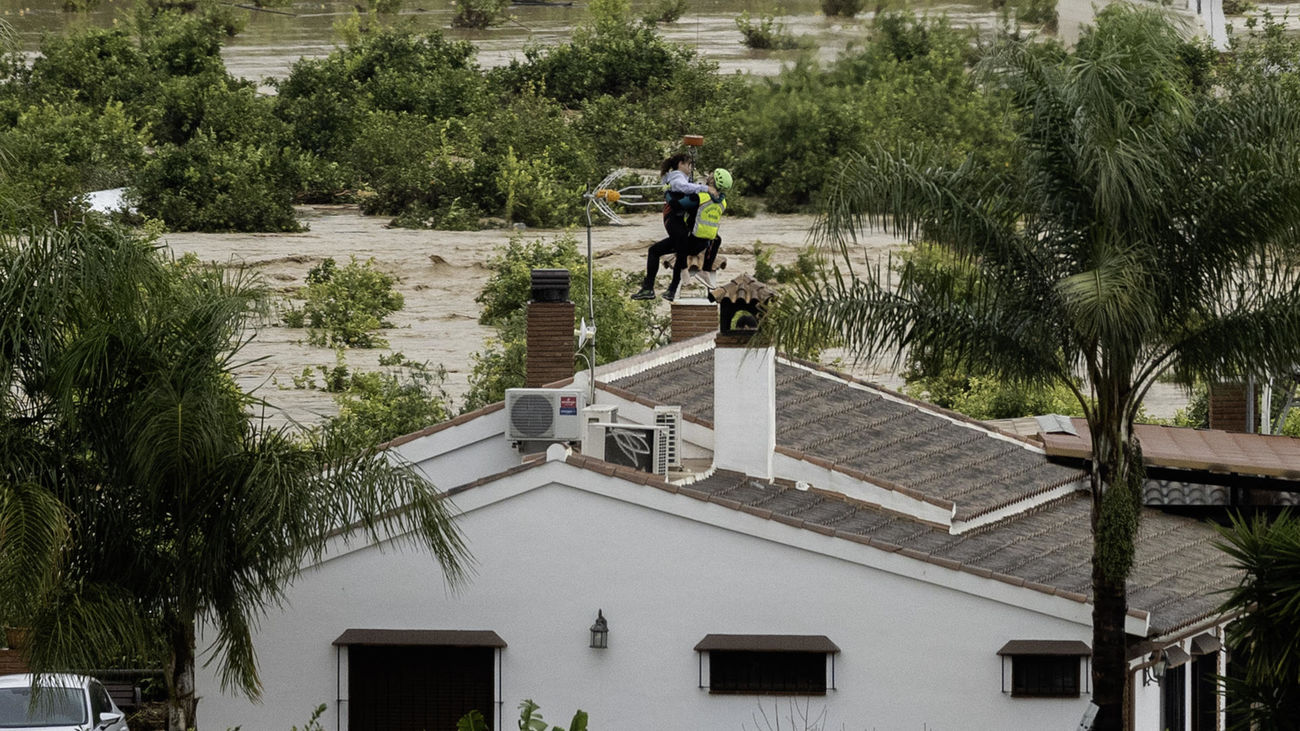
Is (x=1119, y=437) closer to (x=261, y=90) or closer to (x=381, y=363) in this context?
(x=381, y=363)

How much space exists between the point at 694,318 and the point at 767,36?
42.1 m

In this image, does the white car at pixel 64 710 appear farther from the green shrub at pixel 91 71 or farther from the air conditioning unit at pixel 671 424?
the green shrub at pixel 91 71

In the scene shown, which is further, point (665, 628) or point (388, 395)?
point (388, 395)

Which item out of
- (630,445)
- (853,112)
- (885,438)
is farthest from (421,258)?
(630,445)

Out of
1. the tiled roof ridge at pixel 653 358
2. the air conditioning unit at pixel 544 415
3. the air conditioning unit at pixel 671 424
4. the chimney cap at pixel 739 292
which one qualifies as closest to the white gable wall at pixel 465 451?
the tiled roof ridge at pixel 653 358

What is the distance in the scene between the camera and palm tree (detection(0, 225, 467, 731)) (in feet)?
50.4

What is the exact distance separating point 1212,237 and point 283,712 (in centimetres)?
932

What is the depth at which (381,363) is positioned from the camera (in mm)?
49188

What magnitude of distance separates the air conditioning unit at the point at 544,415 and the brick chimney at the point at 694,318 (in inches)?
252

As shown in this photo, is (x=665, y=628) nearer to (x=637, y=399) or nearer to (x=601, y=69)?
(x=637, y=399)

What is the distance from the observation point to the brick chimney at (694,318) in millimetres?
27281

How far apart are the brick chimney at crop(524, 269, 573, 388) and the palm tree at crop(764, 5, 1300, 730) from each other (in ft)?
25.7

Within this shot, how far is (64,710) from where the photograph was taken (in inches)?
722

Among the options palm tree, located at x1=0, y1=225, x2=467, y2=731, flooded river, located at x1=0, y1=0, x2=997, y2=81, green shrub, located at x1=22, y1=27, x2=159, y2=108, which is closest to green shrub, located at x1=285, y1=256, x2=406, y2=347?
green shrub, located at x1=22, y1=27, x2=159, y2=108
